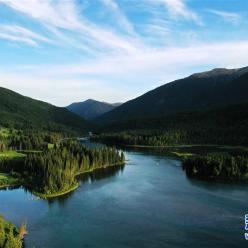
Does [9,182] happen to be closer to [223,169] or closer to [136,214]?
[136,214]

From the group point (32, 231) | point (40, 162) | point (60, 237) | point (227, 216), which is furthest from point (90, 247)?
point (40, 162)

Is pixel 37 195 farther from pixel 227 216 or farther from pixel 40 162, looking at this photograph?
pixel 227 216

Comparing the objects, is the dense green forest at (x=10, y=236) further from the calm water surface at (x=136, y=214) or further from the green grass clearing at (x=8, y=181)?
the green grass clearing at (x=8, y=181)

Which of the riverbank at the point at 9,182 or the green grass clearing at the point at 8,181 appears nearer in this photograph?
the riverbank at the point at 9,182

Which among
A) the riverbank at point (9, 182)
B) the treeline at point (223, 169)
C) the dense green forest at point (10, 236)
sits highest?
the treeline at point (223, 169)

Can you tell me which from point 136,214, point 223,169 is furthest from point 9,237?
point 223,169

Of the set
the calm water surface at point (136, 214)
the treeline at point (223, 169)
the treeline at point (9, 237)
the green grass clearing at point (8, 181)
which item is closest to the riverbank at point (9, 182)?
the green grass clearing at point (8, 181)

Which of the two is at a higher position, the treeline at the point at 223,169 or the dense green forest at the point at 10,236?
the treeline at the point at 223,169
